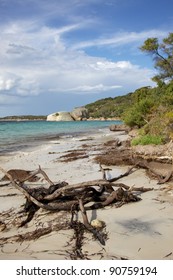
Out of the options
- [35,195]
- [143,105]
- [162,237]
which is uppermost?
[143,105]

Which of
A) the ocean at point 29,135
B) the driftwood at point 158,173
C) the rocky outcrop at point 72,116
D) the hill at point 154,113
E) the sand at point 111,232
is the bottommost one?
the sand at point 111,232

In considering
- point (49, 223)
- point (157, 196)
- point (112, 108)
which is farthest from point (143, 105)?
point (112, 108)

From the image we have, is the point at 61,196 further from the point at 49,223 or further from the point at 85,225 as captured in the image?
the point at 85,225

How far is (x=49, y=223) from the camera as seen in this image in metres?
5.79

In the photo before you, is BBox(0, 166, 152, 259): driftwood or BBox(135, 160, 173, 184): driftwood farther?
BBox(135, 160, 173, 184): driftwood

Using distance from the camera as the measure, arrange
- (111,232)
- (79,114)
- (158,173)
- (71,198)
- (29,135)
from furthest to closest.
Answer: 1. (79,114)
2. (29,135)
3. (158,173)
4. (71,198)
5. (111,232)

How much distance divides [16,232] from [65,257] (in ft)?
4.52

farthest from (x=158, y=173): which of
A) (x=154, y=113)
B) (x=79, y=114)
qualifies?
(x=79, y=114)

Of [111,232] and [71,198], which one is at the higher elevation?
[71,198]

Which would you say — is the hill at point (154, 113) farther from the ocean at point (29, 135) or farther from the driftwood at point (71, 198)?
the ocean at point (29, 135)

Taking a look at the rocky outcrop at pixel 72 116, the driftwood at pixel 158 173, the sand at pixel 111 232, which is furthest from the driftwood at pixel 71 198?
the rocky outcrop at pixel 72 116

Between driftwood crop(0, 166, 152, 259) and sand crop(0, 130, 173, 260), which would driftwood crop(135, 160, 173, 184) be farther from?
driftwood crop(0, 166, 152, 259)

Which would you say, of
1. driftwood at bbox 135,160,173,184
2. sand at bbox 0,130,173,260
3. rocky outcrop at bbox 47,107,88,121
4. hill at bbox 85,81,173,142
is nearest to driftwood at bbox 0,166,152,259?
sand at bbox 0,130,173,260

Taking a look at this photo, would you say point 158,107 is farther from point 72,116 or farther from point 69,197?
point 72,116
